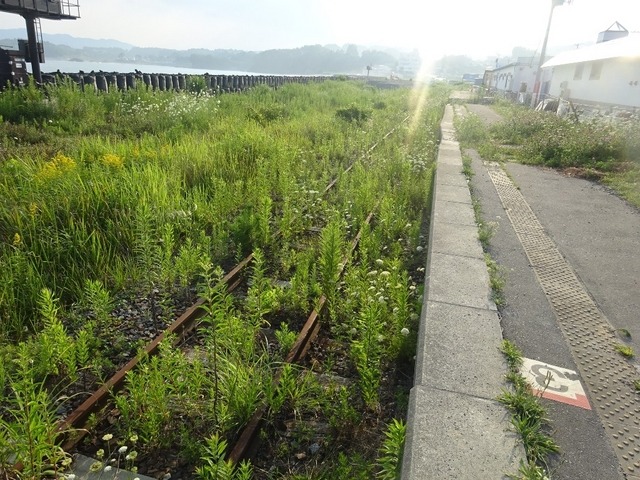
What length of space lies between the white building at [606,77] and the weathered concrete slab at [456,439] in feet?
85.9

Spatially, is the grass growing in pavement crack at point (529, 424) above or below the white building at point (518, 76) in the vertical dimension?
below

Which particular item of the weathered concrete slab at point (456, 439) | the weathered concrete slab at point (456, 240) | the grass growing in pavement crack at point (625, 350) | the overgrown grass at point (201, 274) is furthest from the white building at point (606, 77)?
the weathered concrete slab at point (456, 439)

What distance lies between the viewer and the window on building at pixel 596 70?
89.5 ft

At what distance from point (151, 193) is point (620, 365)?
548cm

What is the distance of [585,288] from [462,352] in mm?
2345

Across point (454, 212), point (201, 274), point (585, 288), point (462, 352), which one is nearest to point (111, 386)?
point (201, 274)

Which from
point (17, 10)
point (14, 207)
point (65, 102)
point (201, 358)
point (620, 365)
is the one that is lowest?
point (201, 358)

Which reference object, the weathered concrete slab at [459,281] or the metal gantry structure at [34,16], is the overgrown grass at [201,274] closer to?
the weathered concrete slab at [459,281]

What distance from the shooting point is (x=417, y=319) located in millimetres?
3834

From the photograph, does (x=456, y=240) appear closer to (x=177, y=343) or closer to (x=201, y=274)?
(x=177, y=343)

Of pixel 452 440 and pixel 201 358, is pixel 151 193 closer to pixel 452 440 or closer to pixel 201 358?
pixel 201 358

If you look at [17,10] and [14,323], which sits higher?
[17,10]

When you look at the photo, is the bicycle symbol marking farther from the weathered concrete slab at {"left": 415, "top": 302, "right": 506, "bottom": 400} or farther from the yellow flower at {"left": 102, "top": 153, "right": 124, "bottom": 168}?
the yellow flower at {"left": 102, "top": 153, "right": 124, "bottom": 168}

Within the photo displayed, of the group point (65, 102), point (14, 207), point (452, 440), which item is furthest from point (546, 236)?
point (65, 102)
